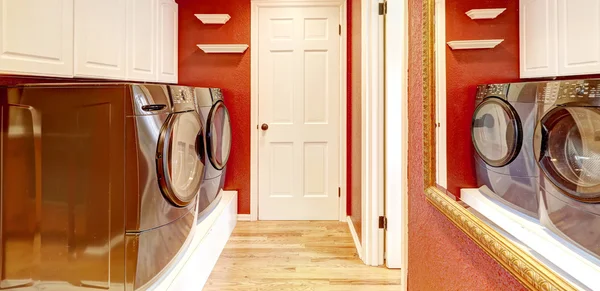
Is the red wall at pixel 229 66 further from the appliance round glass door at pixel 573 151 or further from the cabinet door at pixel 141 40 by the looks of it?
the appliance round glass door at pixel 573 151

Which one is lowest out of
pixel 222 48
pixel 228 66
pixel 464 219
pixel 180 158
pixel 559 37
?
pixel 464 219

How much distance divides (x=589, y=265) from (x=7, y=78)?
2.29 metres

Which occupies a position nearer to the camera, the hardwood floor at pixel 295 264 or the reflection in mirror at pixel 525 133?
the reflection in mirror at pixel 525 133

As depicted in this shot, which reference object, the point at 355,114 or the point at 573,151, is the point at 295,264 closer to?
the point at 355,114

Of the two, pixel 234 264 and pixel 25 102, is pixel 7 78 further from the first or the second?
pixel 234 264

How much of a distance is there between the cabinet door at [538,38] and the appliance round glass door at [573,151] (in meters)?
0.08

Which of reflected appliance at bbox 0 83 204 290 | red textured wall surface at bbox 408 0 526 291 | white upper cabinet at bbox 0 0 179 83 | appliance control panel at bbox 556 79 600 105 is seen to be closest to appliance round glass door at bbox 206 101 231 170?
white upper cabinet at bbox 0 0 179 83

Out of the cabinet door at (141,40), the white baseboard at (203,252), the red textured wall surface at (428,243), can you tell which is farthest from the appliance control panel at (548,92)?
the cabinet door at (141,40)

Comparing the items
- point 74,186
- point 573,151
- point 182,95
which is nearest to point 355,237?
point 182,95

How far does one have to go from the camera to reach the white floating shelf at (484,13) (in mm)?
766

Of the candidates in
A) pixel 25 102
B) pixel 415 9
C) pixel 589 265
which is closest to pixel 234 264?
pixel 25 102

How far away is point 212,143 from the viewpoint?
9.31 ft

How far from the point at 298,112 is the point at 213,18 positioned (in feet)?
3.95

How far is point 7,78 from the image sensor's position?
1.79m
